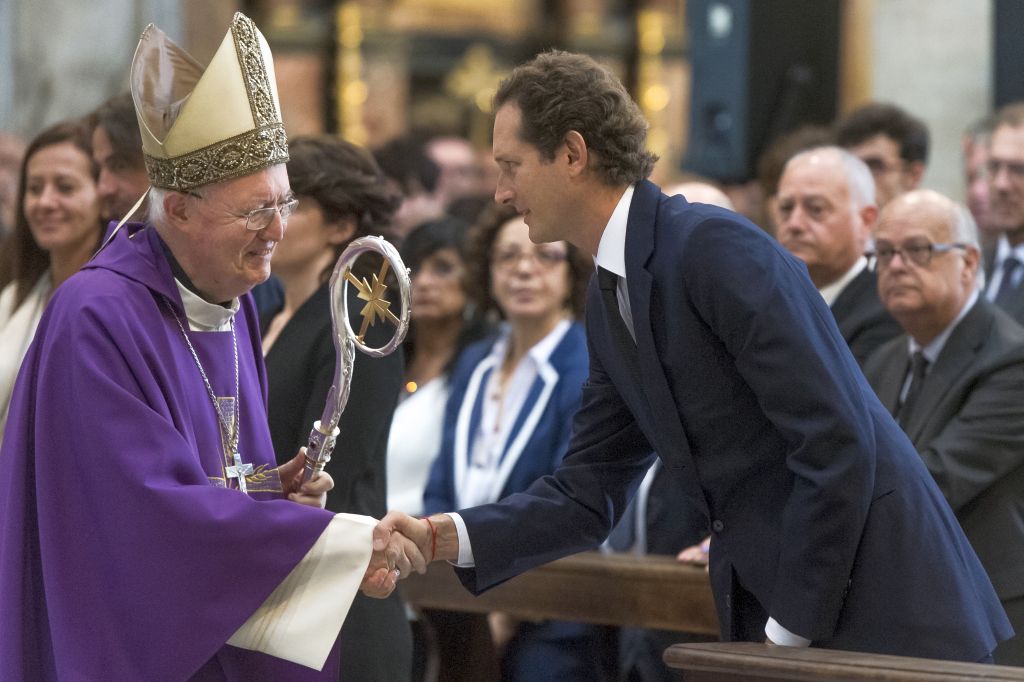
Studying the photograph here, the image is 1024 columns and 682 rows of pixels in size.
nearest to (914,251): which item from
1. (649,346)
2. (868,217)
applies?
(868,217)

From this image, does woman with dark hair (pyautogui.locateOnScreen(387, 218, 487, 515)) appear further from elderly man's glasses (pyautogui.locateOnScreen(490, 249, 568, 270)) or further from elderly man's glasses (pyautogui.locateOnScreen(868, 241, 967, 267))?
elderly man's glasses (pyautogui.locateOnScreen(868, 241, 967, 267))

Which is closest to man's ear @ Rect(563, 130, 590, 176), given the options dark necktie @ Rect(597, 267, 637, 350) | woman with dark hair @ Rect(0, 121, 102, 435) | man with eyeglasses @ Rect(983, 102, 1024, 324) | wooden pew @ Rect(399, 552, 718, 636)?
dark necktie @ Rect(597, 267, 637, 350)

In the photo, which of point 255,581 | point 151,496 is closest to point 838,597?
point 255,581

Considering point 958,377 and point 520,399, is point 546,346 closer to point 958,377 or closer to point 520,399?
point 520,399

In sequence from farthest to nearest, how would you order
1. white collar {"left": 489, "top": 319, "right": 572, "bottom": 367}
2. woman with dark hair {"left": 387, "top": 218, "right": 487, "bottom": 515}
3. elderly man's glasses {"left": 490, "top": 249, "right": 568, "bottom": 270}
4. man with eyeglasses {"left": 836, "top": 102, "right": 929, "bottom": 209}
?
man with eyeglasses {"left": 836, "top": 102, "right": 929, "bottom": 209}, woman with dark hair {"left": 387, "top": 218, "right": 487, "bottom": 515}, elderly man's glasses {"left": 490, "top": 249, "right": 568, "bottom": 270}, white collar {"left": 489, "top": 319, "right": 572, "bottom": 367}

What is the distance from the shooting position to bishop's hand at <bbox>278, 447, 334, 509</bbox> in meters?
3.53

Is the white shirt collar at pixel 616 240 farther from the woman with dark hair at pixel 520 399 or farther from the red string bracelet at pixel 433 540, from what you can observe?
the woman with dark hair at pixel 520 399

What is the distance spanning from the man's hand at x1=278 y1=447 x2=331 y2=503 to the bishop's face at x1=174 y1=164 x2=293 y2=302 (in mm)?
443

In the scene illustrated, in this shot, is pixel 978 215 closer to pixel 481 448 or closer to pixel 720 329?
pixel 481 448

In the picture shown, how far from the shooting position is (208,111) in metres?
3.38

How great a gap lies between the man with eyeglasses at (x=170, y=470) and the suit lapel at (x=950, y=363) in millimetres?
1879

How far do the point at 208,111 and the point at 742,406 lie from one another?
1.27 metres

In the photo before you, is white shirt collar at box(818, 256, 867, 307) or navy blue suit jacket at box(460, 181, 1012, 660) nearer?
navy blue suit jacket at box(460, 181, 1012, 660)

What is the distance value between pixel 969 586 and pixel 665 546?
5.96ft
